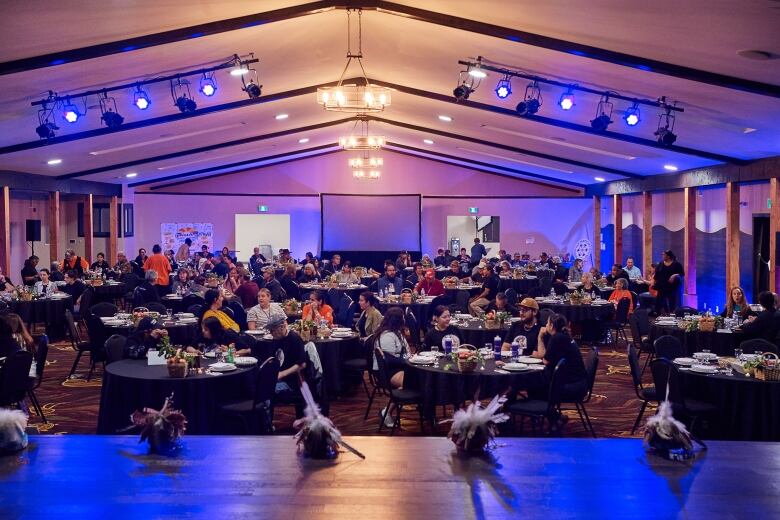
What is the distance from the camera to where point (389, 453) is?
456cm

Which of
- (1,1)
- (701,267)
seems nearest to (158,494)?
(1,1)

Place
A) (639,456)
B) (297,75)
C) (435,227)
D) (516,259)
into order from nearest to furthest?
(639,456), (297,75), (516,259), (435,227)

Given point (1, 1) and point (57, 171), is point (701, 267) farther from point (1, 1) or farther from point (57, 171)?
point (1, 1)

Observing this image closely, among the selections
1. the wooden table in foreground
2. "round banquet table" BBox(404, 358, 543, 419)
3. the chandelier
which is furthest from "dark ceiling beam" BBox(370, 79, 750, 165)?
the wooden table in foreground

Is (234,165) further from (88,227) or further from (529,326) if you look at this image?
(529,326)

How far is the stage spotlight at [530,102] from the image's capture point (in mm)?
10734

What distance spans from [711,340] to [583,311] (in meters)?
3.03

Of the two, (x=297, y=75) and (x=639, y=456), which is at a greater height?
(x=297, y=75)

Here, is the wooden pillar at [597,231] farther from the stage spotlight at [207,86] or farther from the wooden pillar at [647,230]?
the stage spotlight at [207,86]

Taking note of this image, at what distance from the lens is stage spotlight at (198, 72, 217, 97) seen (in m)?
10.5

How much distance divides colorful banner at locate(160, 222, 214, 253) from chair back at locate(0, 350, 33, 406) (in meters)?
17.6

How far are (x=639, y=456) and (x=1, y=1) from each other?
19.4 feet

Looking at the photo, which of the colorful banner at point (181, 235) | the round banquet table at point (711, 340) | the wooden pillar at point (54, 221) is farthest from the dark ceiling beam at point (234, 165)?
the round banquet table at point (711, 340)

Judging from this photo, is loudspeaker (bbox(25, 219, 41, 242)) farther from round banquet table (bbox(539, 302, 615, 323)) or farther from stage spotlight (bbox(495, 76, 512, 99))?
stage spotlight (bbox(495, 76, 512, 99))
